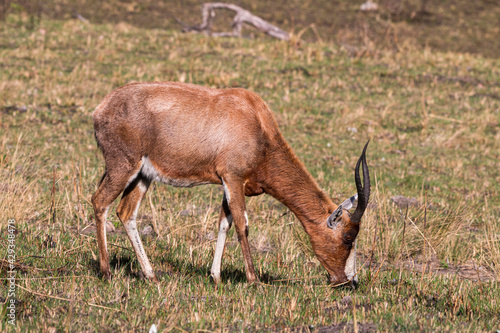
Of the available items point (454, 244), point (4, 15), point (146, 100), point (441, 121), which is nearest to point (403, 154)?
point (441, 121)

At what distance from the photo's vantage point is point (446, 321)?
5160 mm

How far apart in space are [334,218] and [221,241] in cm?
128

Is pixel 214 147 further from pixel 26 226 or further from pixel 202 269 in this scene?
pixel 26 226

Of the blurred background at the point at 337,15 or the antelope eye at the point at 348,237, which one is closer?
the antelope eye at the point at 348,237

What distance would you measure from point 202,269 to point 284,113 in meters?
8.56

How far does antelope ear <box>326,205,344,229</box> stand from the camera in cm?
609

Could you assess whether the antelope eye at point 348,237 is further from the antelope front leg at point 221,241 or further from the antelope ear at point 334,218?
the antelope front leg at point 221,241

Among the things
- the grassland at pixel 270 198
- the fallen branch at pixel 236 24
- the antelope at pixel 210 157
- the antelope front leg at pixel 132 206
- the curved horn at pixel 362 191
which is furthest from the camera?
the fallen branch at pixel 236 24

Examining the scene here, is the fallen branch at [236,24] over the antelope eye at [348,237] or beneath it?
over

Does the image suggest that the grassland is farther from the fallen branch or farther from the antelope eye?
the fallen branch

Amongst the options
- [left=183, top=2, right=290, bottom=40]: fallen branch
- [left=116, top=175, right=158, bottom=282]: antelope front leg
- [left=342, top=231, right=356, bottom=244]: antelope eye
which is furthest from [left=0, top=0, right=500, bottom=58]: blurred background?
[left=342, top=231, right=356, bottom=244]: antelope eye

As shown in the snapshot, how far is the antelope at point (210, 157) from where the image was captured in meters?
6.20

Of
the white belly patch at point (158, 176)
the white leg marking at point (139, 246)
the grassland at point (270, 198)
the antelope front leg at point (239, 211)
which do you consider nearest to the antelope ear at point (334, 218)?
the grassland at point (270, 198)

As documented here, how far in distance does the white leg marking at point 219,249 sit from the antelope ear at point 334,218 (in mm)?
1127
